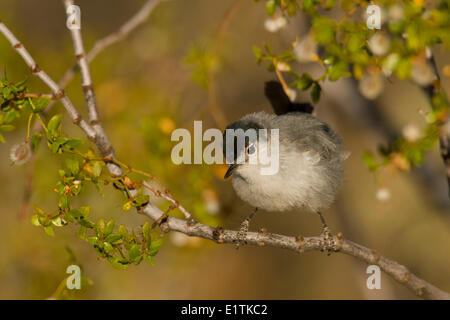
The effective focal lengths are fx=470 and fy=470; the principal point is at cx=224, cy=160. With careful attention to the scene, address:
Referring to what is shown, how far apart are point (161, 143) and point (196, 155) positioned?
26 centimetres

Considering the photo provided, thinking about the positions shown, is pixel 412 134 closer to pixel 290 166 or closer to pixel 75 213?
pixel 290 166

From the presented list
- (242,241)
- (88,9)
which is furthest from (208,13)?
(242,241)

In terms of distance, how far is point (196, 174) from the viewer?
307 cm

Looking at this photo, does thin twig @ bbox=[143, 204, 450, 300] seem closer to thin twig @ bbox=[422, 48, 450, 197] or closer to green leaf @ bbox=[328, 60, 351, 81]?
thin twig @ bbox=[422, 48, 450, 197]

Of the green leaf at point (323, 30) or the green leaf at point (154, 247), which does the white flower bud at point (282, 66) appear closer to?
the green leaf at point (323, 30)

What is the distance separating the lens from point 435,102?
213cm

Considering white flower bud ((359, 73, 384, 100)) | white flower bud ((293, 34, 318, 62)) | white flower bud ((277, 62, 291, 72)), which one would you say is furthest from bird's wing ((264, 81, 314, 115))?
white flower bud ((359, 73, 384, 100))

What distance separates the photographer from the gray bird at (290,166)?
9.07 feet

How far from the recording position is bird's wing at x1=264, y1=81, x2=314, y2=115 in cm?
303

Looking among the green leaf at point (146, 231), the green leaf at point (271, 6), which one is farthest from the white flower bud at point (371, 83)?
the green leaf at point (146, 231)

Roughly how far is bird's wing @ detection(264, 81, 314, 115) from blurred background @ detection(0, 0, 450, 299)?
8cm

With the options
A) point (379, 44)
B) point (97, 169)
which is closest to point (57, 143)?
point (97, 169)

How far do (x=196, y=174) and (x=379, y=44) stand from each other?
4.97 feet
